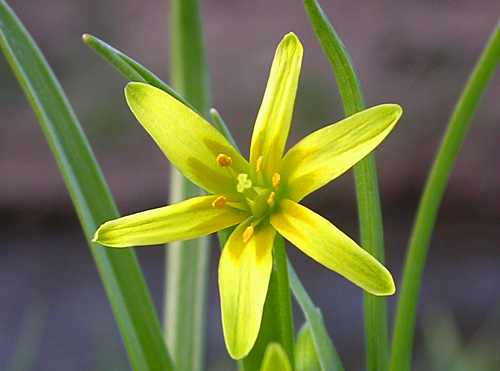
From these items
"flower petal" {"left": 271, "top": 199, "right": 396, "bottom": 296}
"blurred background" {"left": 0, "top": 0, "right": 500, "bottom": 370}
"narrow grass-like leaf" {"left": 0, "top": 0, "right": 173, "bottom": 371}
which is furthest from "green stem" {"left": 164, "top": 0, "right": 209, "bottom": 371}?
"blurred background" {"left": 0, "top": 0, "right": 500, "bottom": 370}

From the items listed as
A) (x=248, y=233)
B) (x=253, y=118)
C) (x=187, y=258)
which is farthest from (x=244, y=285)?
(x=253, y=118)

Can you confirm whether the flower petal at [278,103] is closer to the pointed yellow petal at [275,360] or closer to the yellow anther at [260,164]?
the yellow anther at [260,164]

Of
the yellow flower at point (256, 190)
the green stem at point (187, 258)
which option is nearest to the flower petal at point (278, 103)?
the yellow flower at point (256, 190)

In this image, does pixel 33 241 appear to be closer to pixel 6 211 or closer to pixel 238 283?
pixel 6 211

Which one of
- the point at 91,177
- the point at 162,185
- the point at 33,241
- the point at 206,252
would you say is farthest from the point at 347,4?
the point at 91,177

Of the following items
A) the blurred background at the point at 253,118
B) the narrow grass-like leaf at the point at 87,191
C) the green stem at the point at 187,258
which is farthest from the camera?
the blurred background at the point at 253,118

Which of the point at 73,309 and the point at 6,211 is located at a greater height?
the point at 6,211

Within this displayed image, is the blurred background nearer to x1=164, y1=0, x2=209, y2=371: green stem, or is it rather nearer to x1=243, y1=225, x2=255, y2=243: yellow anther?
x1=164, y1=0, x2=209, y2=371: green stem
